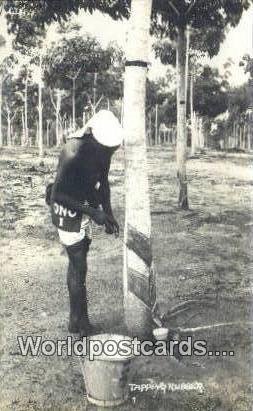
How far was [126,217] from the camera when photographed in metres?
4.87

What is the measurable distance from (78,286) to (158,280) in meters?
0.97

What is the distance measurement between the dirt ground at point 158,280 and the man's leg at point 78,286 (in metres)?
0.15

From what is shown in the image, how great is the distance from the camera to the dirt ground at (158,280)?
14.5ft

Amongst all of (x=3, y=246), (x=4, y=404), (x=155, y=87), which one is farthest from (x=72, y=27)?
(x=4, y=404)

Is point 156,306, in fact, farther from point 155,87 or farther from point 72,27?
point 72,27

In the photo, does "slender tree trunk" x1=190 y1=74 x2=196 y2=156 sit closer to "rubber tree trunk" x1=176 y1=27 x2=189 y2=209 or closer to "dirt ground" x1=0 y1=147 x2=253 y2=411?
"rubber tree trunk" x1=176 y1=27 x2=189 y2=209

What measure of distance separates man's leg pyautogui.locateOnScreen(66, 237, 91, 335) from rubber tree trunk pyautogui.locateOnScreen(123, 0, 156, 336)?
366mm

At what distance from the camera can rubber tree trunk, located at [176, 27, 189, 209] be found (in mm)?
5848

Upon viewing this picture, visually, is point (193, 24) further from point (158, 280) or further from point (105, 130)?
point (158, 280)

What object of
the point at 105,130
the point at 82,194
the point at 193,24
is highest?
the point at 193,24

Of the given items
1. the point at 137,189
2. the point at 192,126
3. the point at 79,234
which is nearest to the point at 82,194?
the point at 79,234

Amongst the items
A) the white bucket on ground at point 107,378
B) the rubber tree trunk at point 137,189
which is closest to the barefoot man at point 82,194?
the rubber tree trunk at point 137,189

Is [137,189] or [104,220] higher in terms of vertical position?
[137,189]

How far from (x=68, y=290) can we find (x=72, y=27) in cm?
251
